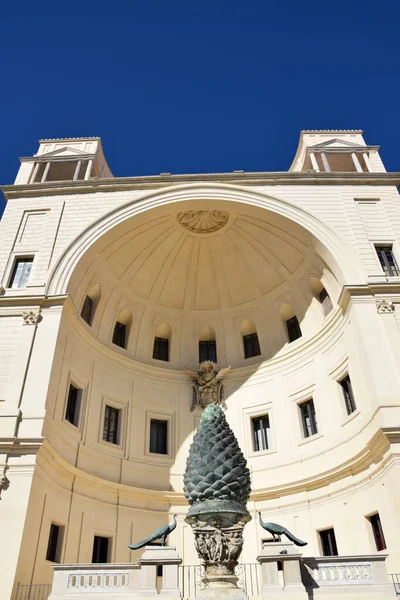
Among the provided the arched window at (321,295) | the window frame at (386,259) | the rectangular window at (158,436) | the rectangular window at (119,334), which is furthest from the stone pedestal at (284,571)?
the rectangular window at (119,334)

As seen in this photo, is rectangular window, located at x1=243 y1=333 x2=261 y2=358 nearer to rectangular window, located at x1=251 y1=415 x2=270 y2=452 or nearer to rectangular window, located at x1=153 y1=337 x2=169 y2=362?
rectangular window, located at x1=251 y1=415 x2=270 y2=452

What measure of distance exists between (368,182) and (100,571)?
69.7 ft

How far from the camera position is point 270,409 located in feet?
78.0

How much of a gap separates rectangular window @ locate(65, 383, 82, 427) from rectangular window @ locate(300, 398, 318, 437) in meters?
10.1

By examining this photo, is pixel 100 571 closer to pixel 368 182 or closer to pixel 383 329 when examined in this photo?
pixel 383 329

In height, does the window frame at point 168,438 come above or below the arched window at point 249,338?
below

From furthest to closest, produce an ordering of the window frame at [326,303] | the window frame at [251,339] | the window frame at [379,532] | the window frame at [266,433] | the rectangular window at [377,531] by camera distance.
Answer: the window frame at [251,339], the window frame at [266,433], the window frame at [326,303], the rectangular window at [377,531], the window frame at [379,532]

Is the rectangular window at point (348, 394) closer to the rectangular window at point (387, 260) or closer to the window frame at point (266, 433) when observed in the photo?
the window frame at point (266, 433)

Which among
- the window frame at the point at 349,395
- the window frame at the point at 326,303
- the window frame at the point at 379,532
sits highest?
the window frame at the point at 326,303

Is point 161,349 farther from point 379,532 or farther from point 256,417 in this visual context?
point 379,532

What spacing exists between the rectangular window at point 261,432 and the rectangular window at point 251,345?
345cm

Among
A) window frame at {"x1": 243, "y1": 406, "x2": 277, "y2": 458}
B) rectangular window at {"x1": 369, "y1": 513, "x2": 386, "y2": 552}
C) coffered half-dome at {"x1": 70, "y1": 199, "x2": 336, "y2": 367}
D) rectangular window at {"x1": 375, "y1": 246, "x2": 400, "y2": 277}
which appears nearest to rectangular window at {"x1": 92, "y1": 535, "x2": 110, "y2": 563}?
window frame at {"x1": 243, "y1": 406, "x2": 277, "y2": 458}

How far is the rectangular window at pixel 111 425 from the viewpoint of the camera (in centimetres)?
2239

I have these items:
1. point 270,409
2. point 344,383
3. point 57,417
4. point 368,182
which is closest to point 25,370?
point 57,417
